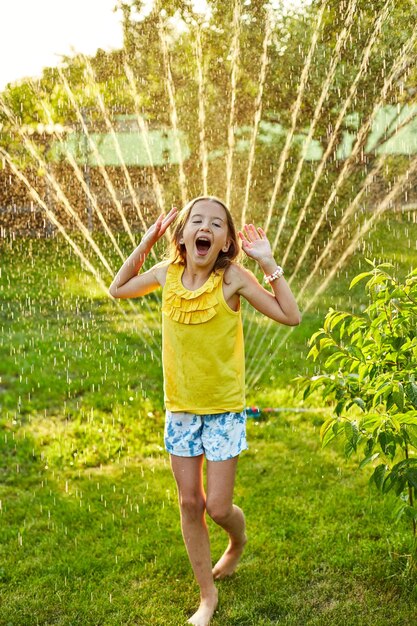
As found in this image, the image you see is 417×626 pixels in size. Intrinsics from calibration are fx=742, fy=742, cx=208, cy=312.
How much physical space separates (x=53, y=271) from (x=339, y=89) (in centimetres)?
448

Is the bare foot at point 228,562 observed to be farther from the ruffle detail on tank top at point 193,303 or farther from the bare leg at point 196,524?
the ruffle detail on tank top at point 193,303

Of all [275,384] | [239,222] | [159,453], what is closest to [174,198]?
[239,222]

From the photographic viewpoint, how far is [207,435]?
9.36 ft

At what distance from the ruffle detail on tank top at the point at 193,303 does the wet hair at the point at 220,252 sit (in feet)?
0.27

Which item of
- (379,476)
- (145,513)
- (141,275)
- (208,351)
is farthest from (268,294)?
(145,513)

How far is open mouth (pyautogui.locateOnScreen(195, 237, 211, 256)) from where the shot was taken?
9.31 ft

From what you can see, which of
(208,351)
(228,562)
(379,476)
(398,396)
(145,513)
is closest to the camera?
(398,396)

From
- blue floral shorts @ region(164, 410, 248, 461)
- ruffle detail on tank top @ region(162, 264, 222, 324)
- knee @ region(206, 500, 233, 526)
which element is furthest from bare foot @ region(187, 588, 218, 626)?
ruffle detail on tank top @ region(162, 264, 222, 324)

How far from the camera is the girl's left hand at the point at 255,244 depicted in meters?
2.80

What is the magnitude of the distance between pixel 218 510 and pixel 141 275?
0.99 metres

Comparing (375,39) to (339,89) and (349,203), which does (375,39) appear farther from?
(349,203)

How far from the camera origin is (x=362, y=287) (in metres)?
9.15

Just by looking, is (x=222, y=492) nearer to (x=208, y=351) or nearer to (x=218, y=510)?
(x=218, y=510)

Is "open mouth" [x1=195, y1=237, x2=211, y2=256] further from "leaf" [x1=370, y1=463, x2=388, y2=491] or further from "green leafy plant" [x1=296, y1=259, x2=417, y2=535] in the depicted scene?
"leaf" [x1=370, y1=463, x2=388, y2=491]
